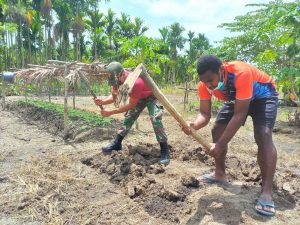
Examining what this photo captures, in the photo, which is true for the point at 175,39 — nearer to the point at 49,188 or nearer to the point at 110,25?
the point at 110,25

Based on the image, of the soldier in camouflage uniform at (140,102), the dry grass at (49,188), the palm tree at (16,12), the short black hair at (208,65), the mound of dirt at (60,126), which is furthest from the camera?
the palm tree at (16,12)

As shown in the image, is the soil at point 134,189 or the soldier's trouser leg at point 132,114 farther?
the soldier's trouser leg at point 132,114

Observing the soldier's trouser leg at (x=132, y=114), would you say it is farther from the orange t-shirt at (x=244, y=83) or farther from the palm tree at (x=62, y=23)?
the palm tree at (x=62, y=23)

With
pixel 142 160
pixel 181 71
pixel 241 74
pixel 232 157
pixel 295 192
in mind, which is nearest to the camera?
pixel 241 74

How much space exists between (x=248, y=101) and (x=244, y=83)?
164mm

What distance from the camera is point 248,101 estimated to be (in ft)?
9.93

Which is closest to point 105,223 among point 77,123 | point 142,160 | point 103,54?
point 142,160

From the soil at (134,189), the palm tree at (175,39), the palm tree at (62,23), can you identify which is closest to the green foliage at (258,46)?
the soil at (134,189)

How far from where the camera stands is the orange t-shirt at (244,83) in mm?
3039

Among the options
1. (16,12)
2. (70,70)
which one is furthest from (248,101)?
(16,12)

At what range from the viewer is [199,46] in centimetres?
4078

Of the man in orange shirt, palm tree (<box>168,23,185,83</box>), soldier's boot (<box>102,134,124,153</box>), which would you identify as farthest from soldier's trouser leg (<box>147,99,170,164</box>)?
palm tree (<box>168,23,185,83</box>)

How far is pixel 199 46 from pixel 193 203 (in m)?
38.8

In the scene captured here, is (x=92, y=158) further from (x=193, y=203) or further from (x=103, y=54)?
(x=103, y=54)
